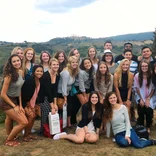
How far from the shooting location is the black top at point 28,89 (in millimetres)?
6195

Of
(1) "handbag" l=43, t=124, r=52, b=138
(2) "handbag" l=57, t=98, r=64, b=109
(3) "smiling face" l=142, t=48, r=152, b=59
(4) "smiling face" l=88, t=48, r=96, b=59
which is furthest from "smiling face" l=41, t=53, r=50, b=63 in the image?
(3) "smiling face" l=142, t=48, r=152, b=59

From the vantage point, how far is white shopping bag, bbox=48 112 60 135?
263 inches

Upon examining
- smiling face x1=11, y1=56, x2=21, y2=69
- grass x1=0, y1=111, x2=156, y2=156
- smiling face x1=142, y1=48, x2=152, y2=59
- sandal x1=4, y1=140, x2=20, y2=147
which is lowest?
grass x1=0, y1=111, x2=156, y2=156

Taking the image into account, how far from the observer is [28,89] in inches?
245

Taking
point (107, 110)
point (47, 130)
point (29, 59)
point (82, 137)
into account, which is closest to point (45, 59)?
point (29, 59)

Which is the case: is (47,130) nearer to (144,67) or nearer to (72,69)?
(72,69)

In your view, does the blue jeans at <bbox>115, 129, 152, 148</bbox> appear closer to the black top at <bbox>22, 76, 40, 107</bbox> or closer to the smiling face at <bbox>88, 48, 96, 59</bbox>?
the black top at <bbox>22, 76, 40, 107</bbox>

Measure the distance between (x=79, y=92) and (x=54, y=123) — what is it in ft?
4.09

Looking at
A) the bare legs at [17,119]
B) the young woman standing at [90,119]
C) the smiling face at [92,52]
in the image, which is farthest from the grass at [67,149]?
the smiling face at [92,52]

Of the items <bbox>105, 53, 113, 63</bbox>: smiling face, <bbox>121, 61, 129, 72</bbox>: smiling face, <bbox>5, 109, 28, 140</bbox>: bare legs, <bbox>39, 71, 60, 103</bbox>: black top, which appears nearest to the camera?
<bbox>5, 109, 28, 140</bbox>: bare legs

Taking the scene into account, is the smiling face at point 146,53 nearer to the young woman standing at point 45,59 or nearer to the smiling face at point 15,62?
the young woman standing at point 45,59

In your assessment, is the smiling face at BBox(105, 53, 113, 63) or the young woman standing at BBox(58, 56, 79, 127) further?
the smiling face at BBox(105, 53, 113, 63)

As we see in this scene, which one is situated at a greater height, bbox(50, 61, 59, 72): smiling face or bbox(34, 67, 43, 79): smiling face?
bbox(50, 61, 59, 72): smiling face

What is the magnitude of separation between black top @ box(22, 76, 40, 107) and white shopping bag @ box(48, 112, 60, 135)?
813mm
